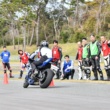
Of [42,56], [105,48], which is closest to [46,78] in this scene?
[42,56]

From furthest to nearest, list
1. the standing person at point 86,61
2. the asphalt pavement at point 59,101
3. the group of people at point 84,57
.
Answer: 1. the standing person at point 86,61
2. the group of people at point 84,57
3. the asphalt pavement at point 59,101

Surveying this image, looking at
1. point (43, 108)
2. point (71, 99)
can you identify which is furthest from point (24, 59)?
point (43, 108)

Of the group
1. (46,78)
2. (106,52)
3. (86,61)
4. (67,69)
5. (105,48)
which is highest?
(105,48)

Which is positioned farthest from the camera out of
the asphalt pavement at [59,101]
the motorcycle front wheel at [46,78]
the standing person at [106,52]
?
the standing person at [106,52]

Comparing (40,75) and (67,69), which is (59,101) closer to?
(40,75)

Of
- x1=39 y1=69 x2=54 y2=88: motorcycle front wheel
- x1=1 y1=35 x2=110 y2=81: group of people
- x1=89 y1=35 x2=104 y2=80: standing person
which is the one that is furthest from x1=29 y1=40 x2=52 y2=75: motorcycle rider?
x1=89 y1=35 x2=104 y2=80: standing person

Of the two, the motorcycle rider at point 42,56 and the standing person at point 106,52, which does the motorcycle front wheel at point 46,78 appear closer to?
the motorcycle rider at point 42,56

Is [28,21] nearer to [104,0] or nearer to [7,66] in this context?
[104,0]

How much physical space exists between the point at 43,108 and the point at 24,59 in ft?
47.3

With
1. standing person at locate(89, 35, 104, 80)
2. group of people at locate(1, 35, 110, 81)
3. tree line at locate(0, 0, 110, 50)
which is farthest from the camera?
tree line at locate(0, 0, 110, 50)

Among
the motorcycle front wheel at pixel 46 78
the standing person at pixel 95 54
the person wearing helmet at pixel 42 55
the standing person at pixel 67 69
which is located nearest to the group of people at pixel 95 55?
the standing person at pixel 95 54

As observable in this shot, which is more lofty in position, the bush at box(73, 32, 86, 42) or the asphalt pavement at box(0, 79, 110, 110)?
the bush at box(73, 32, 86, 42)

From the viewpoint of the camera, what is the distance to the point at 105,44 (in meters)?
17.7

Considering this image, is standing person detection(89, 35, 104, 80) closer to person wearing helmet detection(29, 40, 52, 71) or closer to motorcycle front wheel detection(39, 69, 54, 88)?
person wearing helmet detection(29, 40, 52, 71)
